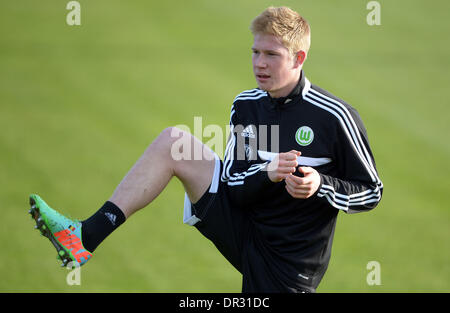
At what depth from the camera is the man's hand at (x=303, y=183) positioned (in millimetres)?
3439

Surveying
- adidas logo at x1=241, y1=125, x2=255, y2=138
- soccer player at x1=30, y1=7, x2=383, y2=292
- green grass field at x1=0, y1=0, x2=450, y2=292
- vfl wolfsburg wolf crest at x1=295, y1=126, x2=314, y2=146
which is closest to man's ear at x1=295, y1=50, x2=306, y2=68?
soccer player at x1=30, y1=7, x2=383, y2=292

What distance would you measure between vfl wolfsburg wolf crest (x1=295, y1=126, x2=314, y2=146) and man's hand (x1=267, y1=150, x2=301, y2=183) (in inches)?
11.2

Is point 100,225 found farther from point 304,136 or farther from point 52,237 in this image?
point 304,136

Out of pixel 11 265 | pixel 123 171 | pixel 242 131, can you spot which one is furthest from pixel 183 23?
pixel 242 131

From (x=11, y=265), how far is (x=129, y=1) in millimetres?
7014

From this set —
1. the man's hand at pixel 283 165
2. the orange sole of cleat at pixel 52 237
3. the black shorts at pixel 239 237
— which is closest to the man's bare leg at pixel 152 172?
the black shorts at pixel 239 237

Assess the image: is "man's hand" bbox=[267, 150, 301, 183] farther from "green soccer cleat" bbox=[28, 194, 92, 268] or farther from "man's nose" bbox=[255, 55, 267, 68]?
"green soccer cleat" bbox=[28, 194, 92, 268]

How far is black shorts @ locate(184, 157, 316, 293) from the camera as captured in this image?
12.9 ft

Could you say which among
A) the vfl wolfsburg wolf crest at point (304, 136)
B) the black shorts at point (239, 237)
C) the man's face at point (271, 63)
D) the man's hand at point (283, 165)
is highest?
the man's face at point (271, 63)

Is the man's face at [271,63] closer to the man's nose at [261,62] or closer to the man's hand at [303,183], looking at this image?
the man's nose at [261,62]

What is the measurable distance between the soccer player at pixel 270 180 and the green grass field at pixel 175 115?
4.98 feet

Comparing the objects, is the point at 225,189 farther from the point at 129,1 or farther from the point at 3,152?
the point at 129,1

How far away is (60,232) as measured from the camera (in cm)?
351

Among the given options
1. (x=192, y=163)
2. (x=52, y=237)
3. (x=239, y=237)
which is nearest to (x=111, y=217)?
(x=52, y=237)
